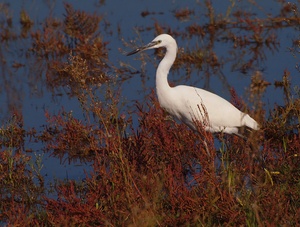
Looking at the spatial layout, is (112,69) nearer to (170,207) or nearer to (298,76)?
(298,76)

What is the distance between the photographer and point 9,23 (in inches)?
583

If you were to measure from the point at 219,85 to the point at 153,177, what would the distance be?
5.16m

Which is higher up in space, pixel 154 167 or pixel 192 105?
pixel 192 105

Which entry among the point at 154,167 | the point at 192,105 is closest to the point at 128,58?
the point at 192,105

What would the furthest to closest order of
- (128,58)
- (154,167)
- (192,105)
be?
(128,58)
(192,105)
(154,167)

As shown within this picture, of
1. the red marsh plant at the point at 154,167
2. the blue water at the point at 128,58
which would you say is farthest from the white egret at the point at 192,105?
the blue water at the point at 128,58

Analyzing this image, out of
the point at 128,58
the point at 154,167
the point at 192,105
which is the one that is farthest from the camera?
the point at 128,58

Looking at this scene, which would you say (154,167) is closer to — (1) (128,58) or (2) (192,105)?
(2) (192,105)

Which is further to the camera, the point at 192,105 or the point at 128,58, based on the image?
the point at 128,58

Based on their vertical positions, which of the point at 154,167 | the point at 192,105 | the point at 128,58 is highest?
the point at 192,105

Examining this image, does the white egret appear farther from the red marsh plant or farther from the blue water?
the blue water

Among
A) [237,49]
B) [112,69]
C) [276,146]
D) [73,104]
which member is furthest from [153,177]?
[237,49]

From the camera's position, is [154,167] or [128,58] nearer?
[154,167]

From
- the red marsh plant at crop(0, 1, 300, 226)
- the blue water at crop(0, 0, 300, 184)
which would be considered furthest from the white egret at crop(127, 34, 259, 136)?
the blue water at crop(0, 0, 300, 184)
